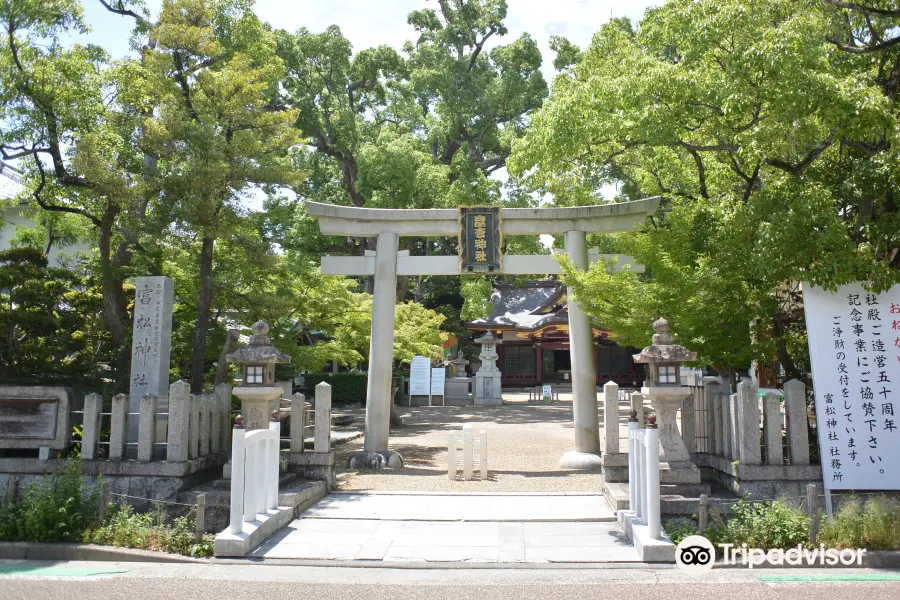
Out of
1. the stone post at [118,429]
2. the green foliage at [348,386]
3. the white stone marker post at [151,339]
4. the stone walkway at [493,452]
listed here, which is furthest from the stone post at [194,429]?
the green foliage at [348,386]

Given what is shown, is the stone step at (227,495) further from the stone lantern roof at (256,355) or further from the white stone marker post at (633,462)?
the white stone marker post at (633,462)

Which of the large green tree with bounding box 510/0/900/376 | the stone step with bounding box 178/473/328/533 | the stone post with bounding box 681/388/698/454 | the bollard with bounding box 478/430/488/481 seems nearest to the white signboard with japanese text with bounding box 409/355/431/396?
the bollard with bounding box 478/430/488/481

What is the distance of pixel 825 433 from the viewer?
28.2 ft

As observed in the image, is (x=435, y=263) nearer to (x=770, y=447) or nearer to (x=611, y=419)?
(x=611, y=419)

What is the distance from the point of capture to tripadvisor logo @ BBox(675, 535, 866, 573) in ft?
23.2

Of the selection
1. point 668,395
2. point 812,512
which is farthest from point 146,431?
point 812,512

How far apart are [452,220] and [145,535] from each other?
791 centimetres

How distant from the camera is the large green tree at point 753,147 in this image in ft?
27.3

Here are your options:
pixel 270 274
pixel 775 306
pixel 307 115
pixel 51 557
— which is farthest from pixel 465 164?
pixel 51 557

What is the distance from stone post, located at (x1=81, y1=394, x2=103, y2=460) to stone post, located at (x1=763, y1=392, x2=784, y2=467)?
9.47 meters

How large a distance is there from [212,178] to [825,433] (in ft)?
34.7

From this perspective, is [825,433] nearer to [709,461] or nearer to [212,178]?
[709,461]

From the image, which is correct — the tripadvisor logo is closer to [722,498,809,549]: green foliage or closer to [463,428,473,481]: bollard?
[722,498,809,549]: green foliage

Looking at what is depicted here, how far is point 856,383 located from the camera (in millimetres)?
8656
